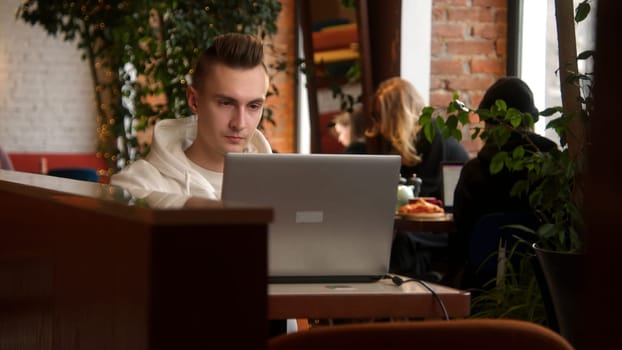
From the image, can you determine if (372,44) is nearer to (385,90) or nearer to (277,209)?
(385,90)

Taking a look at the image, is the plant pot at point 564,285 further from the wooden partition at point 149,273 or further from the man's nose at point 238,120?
the wooden partition at point 149,273

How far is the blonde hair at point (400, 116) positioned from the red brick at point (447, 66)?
1.92 feet

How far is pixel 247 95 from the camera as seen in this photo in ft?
9.40

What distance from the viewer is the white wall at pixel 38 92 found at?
10461 millimetres

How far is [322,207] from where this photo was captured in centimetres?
220

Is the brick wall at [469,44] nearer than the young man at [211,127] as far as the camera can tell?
No

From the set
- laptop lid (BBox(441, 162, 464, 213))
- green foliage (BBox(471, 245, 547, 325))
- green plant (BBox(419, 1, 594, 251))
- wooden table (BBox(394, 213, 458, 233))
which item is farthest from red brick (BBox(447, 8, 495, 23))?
green plant (BBox(419, 1, 594, 251))

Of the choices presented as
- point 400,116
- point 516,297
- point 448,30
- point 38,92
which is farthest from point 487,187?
point 38,92

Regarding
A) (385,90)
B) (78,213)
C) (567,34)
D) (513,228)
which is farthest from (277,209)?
(385,90)

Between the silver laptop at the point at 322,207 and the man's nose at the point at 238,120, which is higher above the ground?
the man's nose at the point at 238,120

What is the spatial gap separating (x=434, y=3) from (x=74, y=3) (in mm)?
2247

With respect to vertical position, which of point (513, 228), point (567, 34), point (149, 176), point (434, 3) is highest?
point (434, 3)

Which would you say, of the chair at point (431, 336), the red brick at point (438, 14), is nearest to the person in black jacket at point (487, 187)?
the red brick at point (438, 14)

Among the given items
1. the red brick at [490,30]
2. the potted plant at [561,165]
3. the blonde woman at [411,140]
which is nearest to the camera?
→ the potted plant at [561,165]
